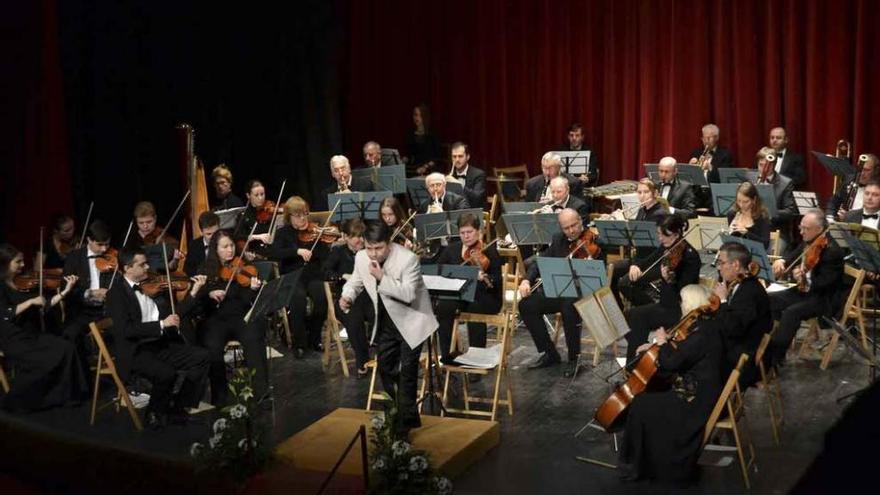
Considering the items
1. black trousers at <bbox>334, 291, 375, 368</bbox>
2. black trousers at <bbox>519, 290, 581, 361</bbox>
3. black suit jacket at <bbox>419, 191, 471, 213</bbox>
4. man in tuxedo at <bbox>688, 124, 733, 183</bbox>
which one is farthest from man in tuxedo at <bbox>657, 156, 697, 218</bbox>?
black trousers at <bbox>334, 291, 375, 368</bbox>

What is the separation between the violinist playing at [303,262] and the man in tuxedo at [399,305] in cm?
226

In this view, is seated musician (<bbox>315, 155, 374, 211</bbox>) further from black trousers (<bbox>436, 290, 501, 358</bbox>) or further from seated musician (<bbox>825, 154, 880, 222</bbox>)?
seated musician (<bbox>825, 154, 880, 222</bbox>)

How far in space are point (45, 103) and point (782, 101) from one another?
7.29 m

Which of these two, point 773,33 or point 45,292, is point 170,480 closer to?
point 45,292

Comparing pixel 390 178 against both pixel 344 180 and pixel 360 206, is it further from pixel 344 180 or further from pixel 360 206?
pixel 360 206

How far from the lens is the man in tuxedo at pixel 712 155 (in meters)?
10.4

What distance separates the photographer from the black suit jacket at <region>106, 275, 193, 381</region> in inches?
262

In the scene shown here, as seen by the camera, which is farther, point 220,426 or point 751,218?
point 751,218

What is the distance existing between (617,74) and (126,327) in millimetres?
7055

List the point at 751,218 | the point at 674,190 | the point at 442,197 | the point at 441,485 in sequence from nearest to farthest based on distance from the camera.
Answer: the point at 441,485, the point at 751,218, the point at 442,197, the point at 674,190

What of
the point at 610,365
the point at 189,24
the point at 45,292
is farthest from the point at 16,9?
the point at 610,365

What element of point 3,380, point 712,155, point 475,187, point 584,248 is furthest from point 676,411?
point 712,155

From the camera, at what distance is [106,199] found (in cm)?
1005

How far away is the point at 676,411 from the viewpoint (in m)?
5.39
